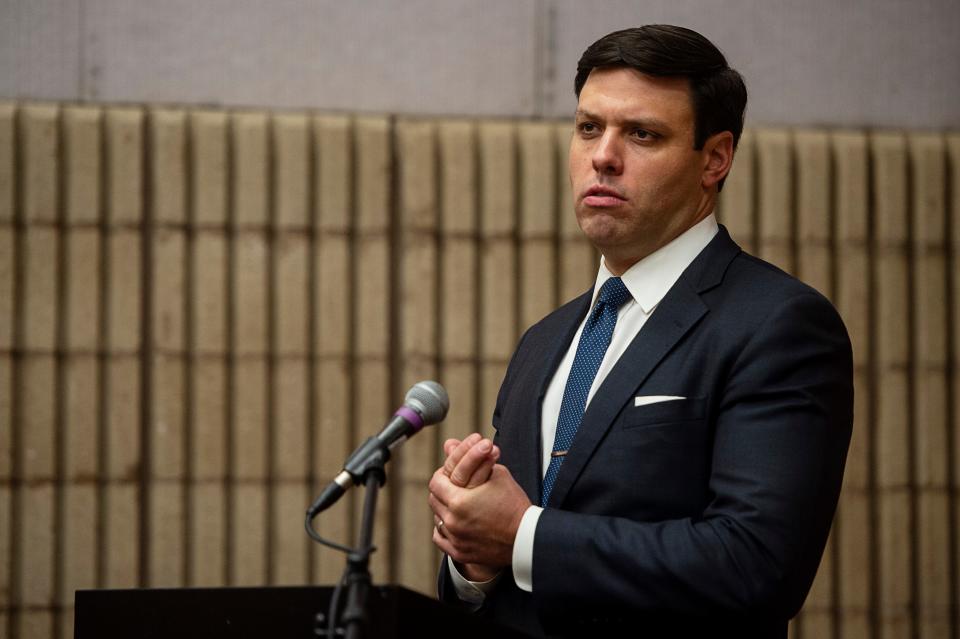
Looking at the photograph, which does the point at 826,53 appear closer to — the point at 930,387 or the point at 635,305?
the point at 930,387

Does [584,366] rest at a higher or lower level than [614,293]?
lower

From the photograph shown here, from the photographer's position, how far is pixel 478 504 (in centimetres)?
139

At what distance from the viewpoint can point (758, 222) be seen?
3.46m

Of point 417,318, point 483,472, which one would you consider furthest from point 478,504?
point 417,318

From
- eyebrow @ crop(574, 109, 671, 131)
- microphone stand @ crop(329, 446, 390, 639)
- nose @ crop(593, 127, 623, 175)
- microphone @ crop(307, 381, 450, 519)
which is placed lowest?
microphone stand @ crop(329, 446, 390, 639)

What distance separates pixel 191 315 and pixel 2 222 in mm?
607

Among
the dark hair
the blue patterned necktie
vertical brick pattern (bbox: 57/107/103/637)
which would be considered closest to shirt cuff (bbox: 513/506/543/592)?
Answer: the blue patterned necktie

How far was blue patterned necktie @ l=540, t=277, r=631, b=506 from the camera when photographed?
1527mm

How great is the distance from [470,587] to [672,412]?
0.40m

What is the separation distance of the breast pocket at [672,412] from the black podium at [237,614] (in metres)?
0.38

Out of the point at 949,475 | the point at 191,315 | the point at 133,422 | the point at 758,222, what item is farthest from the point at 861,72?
the point at 133,422

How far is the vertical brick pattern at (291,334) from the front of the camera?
319 centimetres

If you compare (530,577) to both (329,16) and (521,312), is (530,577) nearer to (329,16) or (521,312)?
(521,312)

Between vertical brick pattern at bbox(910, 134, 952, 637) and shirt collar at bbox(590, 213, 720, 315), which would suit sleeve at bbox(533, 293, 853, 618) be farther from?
vertical brick pattern at bbox(910, 134, 952, 637)
